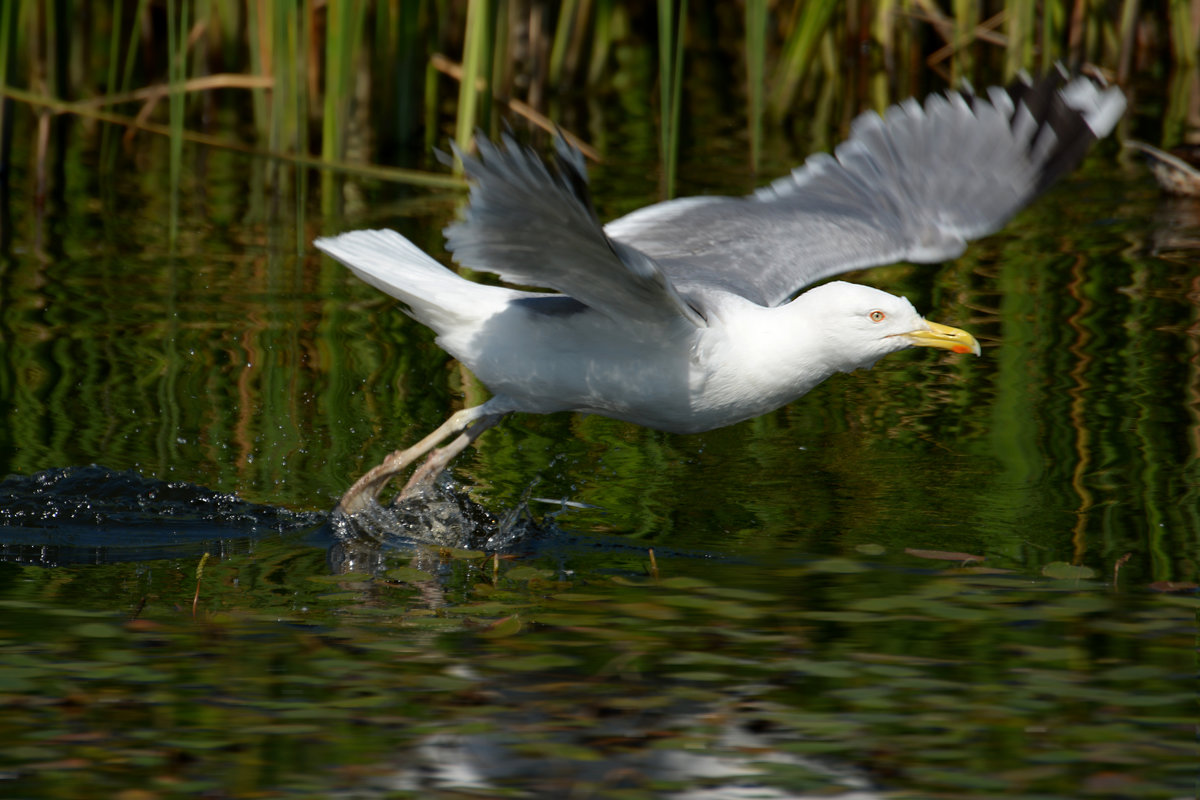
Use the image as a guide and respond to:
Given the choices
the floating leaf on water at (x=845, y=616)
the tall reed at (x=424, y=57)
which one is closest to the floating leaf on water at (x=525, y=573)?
the floating leaf on water at (x=845, y=616)

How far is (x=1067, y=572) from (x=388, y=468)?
2.06m

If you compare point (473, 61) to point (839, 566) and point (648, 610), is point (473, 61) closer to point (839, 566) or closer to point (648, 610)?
point (839, 566)

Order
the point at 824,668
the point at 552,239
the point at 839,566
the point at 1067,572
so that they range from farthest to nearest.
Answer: the point at 839,566
the point at 1067,572
the point at 552,239
the point at 824,668

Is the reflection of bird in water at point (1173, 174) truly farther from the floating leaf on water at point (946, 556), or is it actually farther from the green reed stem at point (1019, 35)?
the floating leaf on water at point (946, 556)

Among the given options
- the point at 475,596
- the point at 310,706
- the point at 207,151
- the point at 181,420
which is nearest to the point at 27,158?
the point at 207,151

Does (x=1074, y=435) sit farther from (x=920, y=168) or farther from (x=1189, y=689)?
(x=1189, y=689)

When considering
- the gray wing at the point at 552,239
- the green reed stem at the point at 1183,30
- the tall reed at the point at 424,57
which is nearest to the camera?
the gray wing at the point at 552,239

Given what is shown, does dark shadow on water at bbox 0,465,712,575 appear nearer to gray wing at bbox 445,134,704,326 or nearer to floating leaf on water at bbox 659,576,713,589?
floating leaf on water at bbox 659,576,713,589

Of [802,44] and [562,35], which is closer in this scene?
[802,44]

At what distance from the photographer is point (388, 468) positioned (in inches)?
205

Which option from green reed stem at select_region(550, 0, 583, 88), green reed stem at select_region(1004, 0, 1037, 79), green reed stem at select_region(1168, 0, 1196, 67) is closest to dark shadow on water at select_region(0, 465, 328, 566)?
green reed stem at select_region(1004, 0, 1037, 79)

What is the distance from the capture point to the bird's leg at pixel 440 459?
528cm

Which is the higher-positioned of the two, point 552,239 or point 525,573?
point 552,239

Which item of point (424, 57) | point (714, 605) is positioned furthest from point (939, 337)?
point (424, 57)
